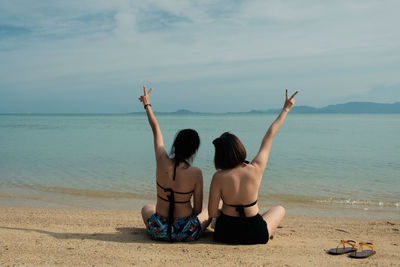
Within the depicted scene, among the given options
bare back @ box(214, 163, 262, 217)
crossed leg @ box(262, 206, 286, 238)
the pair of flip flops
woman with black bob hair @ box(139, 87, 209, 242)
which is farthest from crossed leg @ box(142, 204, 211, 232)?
the pair of flip flops

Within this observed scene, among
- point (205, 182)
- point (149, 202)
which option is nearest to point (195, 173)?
point (149, 202)

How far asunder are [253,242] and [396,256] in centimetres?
162

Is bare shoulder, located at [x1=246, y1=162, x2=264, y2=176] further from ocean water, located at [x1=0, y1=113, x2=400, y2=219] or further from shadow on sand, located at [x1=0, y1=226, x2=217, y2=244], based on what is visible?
ocean water, located at [x1=0, y1=113, x2=400, y2=219]

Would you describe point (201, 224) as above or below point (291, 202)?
above

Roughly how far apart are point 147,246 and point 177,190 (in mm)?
763

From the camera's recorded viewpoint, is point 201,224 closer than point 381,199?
Yes

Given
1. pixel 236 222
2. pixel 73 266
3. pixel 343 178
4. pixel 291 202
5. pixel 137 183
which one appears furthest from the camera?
pixel 343 178

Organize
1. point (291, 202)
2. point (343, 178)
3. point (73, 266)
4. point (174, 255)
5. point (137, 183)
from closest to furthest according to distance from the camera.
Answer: point (73, 266) < point (174, 255) < point (291, 202) < point (137, 183) < point (343, 178)

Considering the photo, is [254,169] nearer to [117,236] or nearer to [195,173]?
[195,173]

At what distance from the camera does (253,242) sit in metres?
4.46

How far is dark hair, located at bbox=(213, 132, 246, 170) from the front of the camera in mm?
4055

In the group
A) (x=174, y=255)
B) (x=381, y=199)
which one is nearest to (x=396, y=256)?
(x=174, y=255)

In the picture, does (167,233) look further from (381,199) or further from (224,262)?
(381,199)

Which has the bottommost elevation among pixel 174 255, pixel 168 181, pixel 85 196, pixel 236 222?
pixel 85 196
